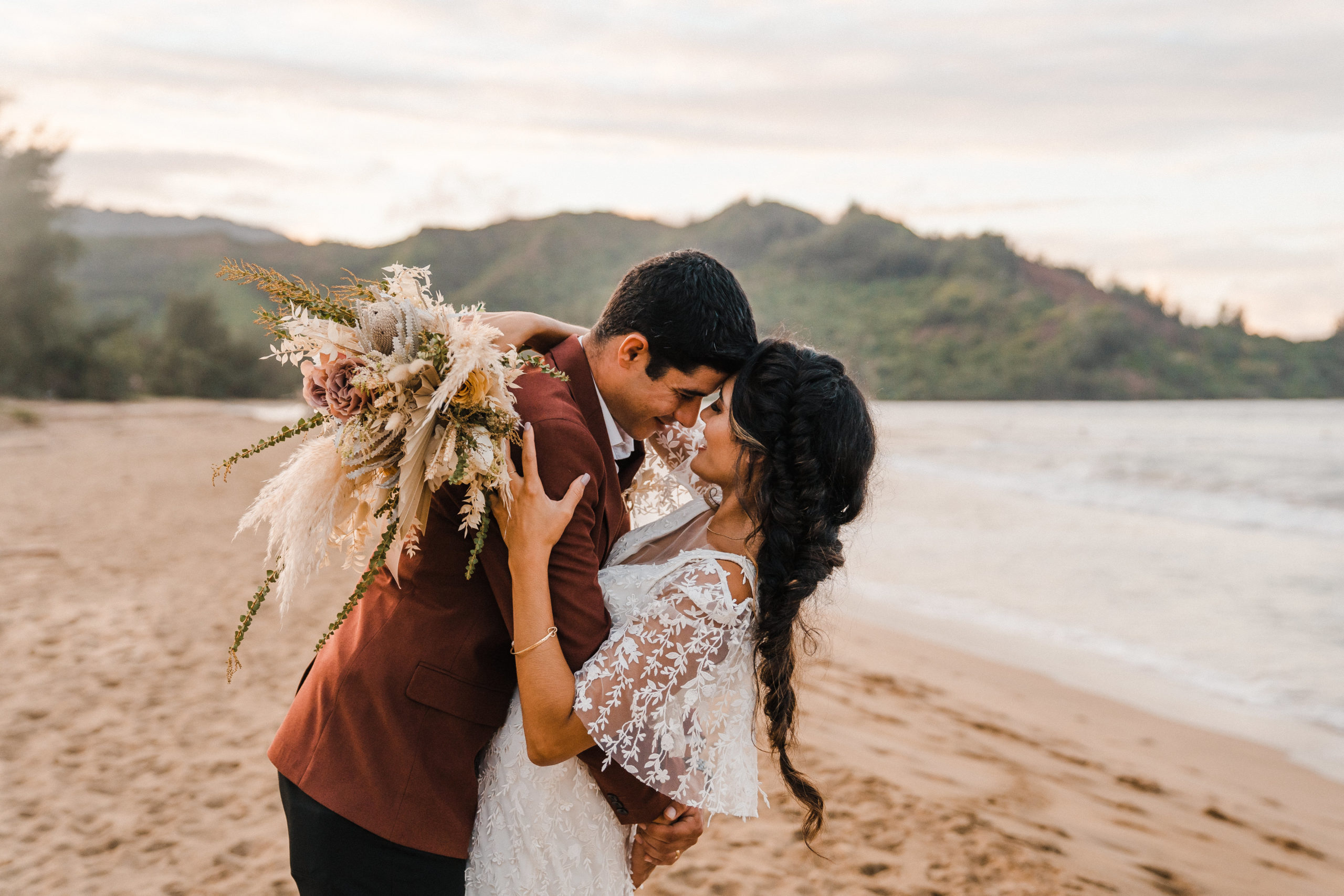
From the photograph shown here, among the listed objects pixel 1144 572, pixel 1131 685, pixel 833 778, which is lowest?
pixel 833 778

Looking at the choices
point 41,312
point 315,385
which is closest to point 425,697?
point 315,385

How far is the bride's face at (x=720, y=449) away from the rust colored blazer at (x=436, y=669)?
0.47 m

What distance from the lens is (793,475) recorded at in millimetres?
2184

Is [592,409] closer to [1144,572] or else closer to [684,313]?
[684,313]

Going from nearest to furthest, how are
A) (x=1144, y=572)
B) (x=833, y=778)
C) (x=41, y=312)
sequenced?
1. (x=833, y=778)
2. (x=1144, y=572)
3. (x=41, y=312)

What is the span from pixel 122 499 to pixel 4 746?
10.1 metres

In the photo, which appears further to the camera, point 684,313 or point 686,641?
point 684,313

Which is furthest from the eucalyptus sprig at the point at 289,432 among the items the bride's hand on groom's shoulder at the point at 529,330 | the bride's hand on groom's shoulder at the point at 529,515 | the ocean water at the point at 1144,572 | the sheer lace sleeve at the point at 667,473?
the ocean water at the point at 1144,572

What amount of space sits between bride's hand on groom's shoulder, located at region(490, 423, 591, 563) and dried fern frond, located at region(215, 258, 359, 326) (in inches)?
17.0

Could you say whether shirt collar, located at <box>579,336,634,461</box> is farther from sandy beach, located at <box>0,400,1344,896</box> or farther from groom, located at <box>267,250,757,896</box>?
Answer: sandy beach, located at <box>0,400,1344,896</box>

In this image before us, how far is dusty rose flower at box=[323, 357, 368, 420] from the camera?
170cm

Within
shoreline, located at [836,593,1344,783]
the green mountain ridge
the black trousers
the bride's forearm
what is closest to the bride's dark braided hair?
the bride's forearm

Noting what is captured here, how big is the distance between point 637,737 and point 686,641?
0.74 ft

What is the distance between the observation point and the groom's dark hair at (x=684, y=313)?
Result: 2.21m
